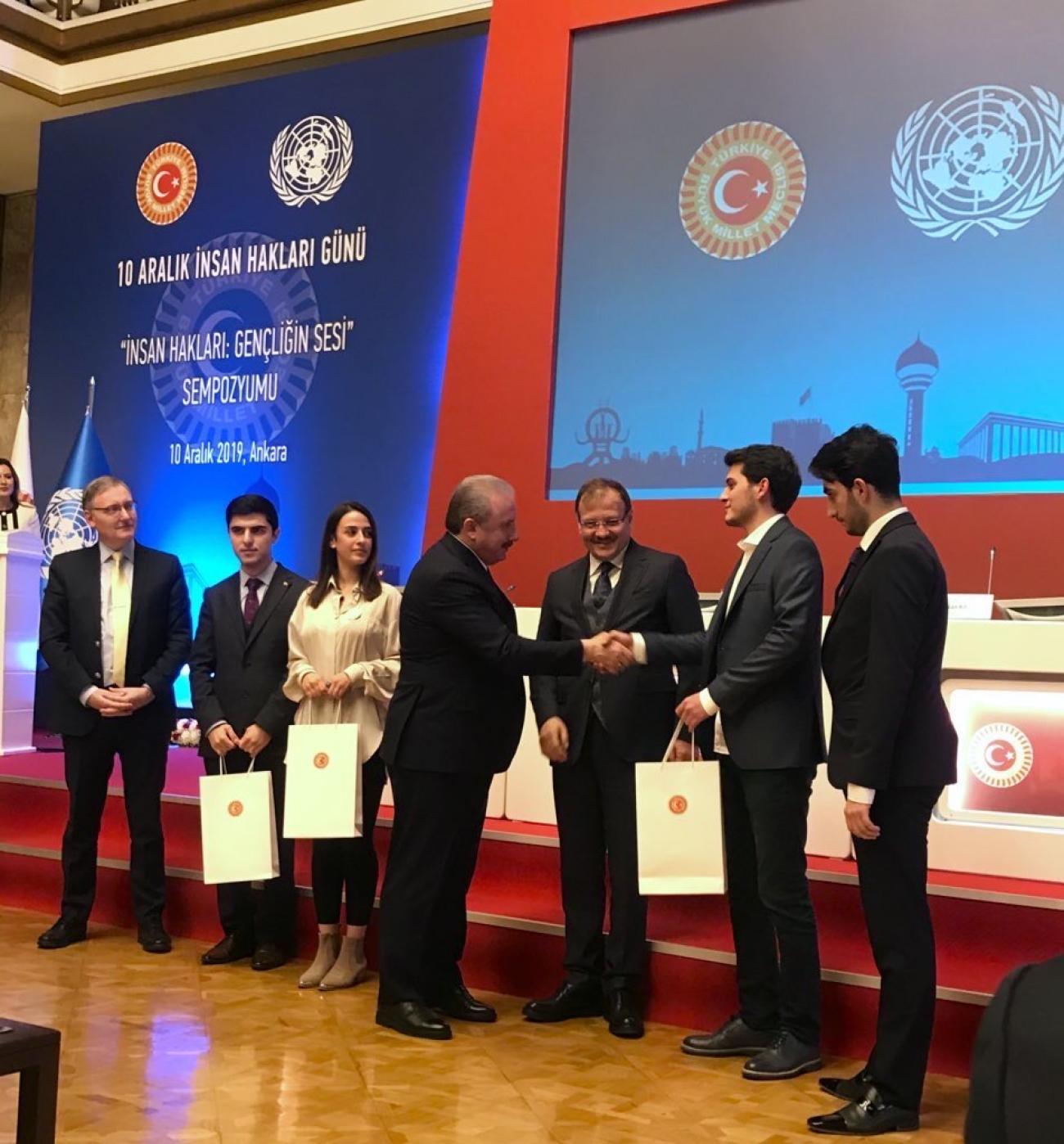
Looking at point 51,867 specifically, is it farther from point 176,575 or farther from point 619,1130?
point 619,1130

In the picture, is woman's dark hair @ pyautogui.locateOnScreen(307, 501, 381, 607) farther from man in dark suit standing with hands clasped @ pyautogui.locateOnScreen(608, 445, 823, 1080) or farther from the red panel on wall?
the red panel on wall

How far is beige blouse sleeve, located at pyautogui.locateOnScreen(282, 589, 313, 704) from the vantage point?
4219mm

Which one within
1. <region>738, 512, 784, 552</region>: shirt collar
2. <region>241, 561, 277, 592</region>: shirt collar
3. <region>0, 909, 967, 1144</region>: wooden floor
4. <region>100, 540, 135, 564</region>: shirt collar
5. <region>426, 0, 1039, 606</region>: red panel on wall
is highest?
<region>426, 0, 1039, 606</region>: red panel on wall

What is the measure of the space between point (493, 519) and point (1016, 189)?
2.78m

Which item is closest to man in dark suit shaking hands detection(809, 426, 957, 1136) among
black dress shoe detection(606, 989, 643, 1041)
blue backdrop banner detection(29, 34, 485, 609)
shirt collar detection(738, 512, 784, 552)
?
shirt collar detection(738, 512, 784, 552)

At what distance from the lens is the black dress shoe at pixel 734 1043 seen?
3.53 meters

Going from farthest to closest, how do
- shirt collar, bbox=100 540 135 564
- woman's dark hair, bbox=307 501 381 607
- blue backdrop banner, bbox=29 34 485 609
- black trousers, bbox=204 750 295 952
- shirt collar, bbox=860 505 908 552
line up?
1. blue backdrop banner, bbox=29 34 485 609
2. shirt collar, bbox=100 540 135 564
3. black trousers, bbox=204 750 295 952
4. woman's dark hair, bbox=307 501 381 607
5. shirt collar, bbox=860 505 908 552

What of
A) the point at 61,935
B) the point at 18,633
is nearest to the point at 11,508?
the point at 18,633

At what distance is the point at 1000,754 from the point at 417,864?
5.85 feet

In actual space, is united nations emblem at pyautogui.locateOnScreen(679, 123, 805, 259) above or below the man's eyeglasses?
above

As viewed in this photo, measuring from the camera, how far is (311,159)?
7.42m

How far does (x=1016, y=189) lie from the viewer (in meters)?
5.20

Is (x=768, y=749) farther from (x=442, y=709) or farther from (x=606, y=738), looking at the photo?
(x=442, y=709)

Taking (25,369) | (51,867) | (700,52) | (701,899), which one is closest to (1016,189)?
(700,52)
